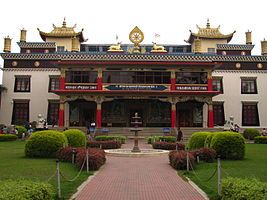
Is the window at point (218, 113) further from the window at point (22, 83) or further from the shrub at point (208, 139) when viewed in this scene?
the shrub at point (208, 139)

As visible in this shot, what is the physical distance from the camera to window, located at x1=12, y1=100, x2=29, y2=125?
42062 millimetres

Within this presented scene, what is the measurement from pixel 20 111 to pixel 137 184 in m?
34.3

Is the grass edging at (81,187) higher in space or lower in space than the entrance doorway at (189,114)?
lower

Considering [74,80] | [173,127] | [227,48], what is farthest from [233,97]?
[74,80]

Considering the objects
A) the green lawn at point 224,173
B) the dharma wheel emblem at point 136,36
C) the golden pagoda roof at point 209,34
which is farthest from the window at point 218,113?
the green lawn at point 224,173

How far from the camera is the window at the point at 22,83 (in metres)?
42.8

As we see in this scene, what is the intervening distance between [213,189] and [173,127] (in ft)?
85.8

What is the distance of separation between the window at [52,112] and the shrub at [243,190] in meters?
35.5

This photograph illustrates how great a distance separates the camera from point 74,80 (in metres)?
38.4

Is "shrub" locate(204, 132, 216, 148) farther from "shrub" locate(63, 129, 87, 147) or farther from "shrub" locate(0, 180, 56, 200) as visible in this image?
"shrub" locate(0, 180, 56, 200)

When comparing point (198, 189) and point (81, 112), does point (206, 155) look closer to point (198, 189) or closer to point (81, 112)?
point (198, 189)

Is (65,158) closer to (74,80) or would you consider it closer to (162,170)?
(162,170)

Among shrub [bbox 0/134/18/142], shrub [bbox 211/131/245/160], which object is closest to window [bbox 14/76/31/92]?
shrub [bbox 0/134/18/142]

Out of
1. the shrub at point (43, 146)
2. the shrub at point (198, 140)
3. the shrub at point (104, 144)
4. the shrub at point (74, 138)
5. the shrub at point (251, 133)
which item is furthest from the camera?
the shrub at point (251, 133)
